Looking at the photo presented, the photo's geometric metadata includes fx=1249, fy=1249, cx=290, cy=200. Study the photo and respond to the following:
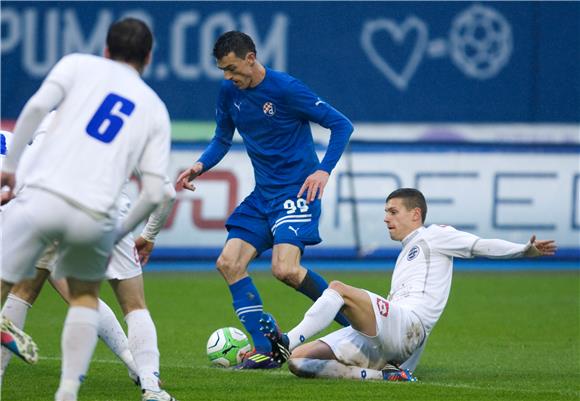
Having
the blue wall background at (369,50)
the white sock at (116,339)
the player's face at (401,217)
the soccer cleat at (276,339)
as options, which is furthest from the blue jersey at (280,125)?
the blue wall background at (369,50)

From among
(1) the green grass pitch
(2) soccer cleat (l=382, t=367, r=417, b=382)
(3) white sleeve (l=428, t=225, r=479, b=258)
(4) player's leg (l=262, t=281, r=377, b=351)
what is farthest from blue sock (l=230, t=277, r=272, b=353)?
(3) white sleeve (l=428, t=225, r=479, b=258)

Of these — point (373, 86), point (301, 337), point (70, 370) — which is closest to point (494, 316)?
point (301, 337)

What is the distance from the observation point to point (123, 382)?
21.9ft

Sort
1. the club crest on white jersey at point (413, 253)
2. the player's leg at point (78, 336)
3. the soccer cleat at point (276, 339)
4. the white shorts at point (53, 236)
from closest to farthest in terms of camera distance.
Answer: the white shorts at point (53, 236), the player's leg at point (78, 336), the soccer cleat at point (276, 339), the club crest on white jersey at point (413, 253)

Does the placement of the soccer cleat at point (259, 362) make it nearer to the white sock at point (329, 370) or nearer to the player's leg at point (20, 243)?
the white sock at point (329, 370)

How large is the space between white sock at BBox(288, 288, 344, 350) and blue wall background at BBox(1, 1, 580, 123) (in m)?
10.8

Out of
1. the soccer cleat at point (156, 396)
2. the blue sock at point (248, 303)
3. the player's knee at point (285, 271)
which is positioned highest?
the player's knee at point (285, 271)

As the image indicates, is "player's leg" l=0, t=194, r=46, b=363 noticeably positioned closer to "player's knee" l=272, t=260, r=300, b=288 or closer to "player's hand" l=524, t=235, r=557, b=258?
"player's knee" l=272, t=260, r=300, b=288

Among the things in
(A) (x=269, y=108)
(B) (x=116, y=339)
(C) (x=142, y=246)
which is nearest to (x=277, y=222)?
(A) (x=269, y=108)

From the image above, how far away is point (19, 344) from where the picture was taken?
5.33m

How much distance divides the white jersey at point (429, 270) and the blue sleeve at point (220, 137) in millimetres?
1486

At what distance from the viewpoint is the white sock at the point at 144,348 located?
227 inches

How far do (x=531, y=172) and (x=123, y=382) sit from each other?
8.25 meters

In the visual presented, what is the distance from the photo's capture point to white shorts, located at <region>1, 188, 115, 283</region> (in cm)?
488
